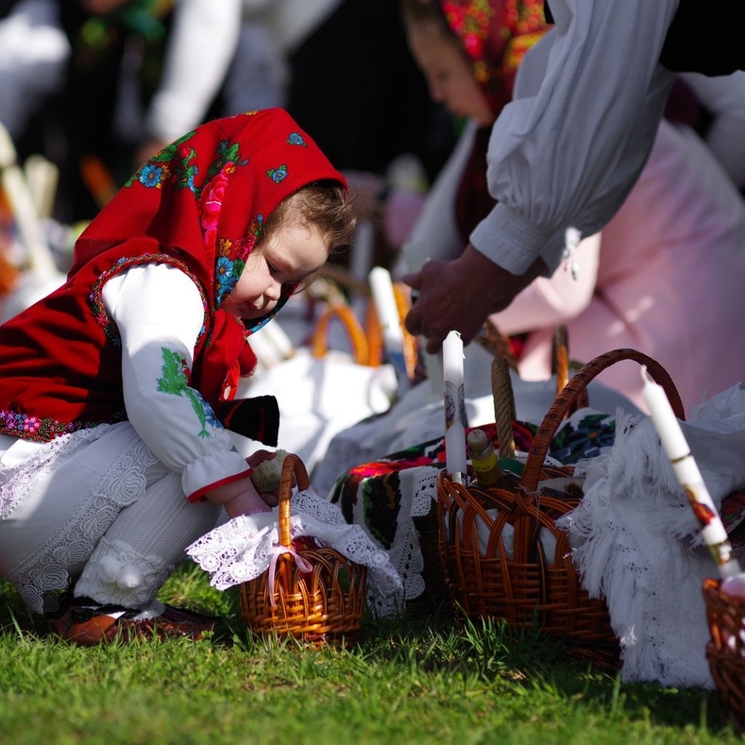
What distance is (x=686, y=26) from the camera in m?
2.27

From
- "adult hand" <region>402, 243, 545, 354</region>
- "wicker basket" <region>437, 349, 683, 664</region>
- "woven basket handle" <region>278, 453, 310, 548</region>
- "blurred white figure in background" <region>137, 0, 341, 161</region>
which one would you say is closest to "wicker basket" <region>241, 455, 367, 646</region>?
"woven basket handle" <region>278, 453, 310, 548</region>

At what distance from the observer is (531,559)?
1.91 m

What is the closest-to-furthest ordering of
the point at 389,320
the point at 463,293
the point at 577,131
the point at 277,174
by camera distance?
1. the point at 277,174
2. the point at 577,131
3. the point at 463,293
4. the point at 389,320

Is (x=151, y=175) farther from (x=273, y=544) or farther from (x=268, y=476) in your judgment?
(x=273, y=544)

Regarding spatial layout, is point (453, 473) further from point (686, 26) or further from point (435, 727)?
point (686, 26)

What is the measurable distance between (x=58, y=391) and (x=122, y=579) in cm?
35

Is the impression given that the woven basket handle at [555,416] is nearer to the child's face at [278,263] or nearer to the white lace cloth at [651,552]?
the white lace cloth at [651,552]

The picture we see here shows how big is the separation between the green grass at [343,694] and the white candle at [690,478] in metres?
0.20

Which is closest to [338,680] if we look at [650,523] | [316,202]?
[650,523]

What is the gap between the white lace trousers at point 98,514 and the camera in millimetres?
2021

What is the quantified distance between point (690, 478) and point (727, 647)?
0.22 m

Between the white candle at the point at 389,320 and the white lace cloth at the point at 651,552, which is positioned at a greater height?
the white candle at the point at 389,320

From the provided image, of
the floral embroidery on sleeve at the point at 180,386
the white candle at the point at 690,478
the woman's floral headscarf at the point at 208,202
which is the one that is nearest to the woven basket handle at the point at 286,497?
the floral embroidery on sleeve at the point at 180,386

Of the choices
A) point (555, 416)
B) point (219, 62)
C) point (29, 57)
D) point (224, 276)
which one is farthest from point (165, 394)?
point (29, 57)
